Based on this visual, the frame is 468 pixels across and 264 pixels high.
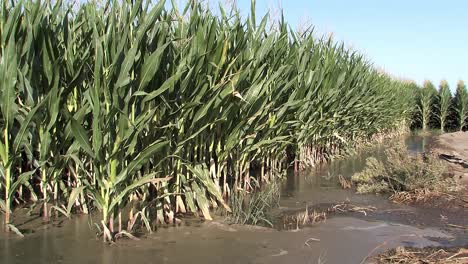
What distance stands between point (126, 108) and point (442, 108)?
25.1 meters

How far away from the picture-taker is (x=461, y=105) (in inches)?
982

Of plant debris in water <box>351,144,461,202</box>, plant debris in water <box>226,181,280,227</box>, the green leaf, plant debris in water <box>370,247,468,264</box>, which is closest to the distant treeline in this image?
plant debris in water <box>351,144,461,202</box>

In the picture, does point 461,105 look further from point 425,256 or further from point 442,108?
point 425,256

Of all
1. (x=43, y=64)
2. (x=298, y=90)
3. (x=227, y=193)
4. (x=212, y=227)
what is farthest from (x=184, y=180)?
(x=298, y=90)

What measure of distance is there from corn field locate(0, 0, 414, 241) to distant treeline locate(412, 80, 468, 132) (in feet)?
71.5

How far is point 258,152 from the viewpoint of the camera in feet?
19.8

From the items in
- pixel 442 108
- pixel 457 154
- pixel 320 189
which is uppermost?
pixel 442 108

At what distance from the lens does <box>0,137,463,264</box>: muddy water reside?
135 inches

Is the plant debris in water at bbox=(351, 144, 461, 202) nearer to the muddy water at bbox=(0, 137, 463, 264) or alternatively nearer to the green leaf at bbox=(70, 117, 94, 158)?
the muddy water at bbox=(0, 137, 463, 264)

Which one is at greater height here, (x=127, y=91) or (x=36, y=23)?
(x=36, y=23)

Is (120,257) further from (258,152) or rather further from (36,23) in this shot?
(258,152)

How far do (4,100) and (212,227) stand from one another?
212cm

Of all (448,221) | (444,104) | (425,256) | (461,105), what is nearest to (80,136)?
(425,256)

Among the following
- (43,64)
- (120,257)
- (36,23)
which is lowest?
(120,257)
